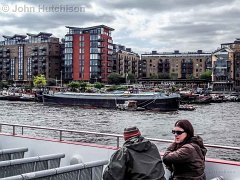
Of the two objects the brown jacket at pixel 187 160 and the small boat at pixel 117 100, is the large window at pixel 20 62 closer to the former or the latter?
the small boat at pixel 117 100

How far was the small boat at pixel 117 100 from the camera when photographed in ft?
204

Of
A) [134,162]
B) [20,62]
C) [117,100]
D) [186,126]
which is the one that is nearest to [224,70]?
[117,100]

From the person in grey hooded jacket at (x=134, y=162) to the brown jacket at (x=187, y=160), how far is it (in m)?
0.57

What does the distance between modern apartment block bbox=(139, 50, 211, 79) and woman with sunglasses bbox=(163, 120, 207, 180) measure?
437 feet

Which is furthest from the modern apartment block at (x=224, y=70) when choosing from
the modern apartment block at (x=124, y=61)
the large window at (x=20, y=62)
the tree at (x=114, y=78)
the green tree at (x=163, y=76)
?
the large window at (x=20, y=62)

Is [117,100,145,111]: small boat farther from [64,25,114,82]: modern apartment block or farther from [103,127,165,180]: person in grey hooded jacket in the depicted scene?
[103,127,165,180]: person in grey hooded jacket

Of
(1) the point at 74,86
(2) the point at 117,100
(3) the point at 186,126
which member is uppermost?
(3) the point at 186,126

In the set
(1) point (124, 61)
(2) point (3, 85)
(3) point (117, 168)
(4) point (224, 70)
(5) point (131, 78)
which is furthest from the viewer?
(1) point (124, 61)

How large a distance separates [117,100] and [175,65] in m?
82.0

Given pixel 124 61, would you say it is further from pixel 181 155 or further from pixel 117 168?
pixel 117 168

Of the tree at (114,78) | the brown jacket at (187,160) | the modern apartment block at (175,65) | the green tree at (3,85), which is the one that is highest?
the modern apartment block at (175,65)

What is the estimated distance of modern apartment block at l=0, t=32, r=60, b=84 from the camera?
12481 centimetres

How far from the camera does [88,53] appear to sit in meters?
114

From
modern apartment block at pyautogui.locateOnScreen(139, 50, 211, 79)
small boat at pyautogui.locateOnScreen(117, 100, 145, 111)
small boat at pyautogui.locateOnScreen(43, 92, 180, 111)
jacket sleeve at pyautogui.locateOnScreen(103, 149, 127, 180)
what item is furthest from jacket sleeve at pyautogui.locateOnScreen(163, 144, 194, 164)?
modern apartment block at pyautogui.locateOnScreen(139, 50, 211, 79)
